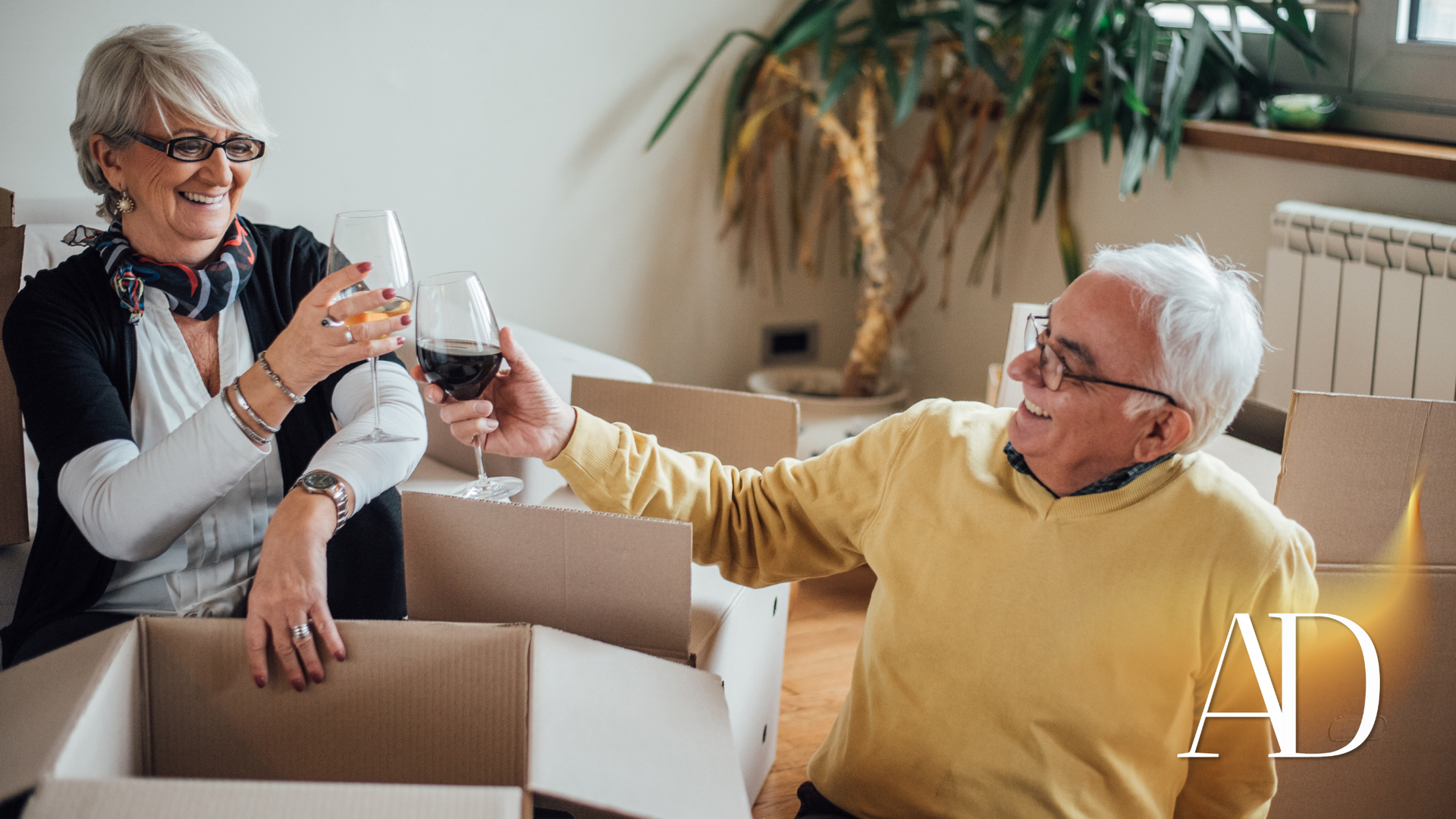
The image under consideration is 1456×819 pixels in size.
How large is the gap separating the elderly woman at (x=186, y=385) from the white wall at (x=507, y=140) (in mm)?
915

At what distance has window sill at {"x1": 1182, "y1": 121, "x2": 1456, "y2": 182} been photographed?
6.25 feet

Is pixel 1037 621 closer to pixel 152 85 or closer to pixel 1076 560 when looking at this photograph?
pixel 1076 560

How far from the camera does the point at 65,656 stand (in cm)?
77

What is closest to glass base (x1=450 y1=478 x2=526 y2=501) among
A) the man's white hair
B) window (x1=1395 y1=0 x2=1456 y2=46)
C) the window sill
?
the man's white hair

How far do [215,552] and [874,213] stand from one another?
192 cm

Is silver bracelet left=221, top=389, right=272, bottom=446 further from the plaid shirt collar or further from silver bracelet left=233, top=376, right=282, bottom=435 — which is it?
the plaid shirt collar

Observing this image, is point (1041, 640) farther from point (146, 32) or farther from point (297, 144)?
point (297, 144)

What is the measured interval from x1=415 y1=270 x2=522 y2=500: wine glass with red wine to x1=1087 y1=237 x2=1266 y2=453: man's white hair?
588 mm

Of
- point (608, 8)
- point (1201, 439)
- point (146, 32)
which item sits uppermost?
point (608, 8)

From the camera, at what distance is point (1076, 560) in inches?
40.8

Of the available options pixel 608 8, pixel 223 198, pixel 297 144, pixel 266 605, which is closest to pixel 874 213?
pixel 608 8

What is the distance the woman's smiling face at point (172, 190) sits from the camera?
4.07 feet

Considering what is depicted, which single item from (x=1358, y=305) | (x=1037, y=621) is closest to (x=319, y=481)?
(x=1037, y=621)

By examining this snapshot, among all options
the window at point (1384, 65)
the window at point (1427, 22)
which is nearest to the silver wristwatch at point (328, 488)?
the window at point (1384, 65)
